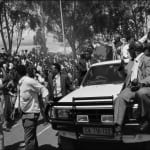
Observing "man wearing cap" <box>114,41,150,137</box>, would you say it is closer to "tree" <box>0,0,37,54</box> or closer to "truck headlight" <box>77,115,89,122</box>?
"truck headlight" <box>77,115,89,122</box>

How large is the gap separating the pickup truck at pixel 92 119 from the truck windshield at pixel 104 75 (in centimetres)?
37

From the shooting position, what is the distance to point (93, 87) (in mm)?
6590

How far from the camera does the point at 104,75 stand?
7.01 meters

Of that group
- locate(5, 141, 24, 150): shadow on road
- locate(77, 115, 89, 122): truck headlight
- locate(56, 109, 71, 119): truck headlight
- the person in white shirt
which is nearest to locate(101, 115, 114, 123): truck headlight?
locate(77, 115, 89, 122): truck headlight

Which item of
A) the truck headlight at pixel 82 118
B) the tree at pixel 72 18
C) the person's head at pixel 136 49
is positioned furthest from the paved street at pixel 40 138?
the tree at pixel 72 18

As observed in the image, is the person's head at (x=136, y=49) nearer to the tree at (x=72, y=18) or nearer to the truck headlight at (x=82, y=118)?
the truck headlight at (x=82, y=118)

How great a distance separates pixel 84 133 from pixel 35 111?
918 millimetres

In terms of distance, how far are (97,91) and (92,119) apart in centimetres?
85

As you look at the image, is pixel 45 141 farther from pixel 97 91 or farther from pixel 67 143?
pixel 97 91

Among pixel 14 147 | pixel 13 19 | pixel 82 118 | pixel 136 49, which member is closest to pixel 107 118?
pixel 82 118

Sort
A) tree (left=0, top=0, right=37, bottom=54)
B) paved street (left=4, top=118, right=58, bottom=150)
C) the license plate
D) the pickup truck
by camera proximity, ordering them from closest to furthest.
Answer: the pickup truck, the license plate, paved street (left=4, top=118, right=58, bottom=150), tree (left=0, top=0, right=37, bottom=54)

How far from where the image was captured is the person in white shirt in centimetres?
550

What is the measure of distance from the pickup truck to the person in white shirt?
0.38 m

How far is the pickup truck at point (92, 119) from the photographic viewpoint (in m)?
5.03
